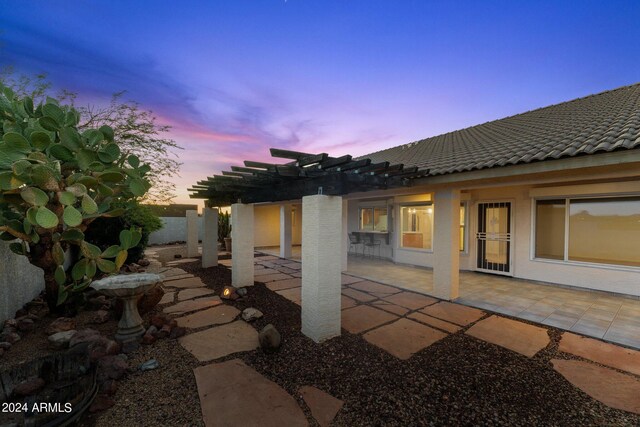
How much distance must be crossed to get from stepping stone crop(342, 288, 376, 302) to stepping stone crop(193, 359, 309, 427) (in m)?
3.17

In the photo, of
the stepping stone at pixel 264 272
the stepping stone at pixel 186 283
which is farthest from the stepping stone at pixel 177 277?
the stepping stone at pixel 264 272

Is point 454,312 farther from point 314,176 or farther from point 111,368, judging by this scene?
Answer: point 111,368

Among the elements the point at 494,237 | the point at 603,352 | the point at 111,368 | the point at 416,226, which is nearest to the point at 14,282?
the point at 111,368

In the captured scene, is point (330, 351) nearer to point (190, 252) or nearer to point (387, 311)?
point (387, 311)

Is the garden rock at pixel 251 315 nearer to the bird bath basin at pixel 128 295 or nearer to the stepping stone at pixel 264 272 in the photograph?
the bird bath basin at pixel 128 295

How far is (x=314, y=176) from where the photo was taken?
153 inches

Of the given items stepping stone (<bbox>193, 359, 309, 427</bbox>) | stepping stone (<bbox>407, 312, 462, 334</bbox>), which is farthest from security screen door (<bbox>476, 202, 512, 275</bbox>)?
stepping stone (<bbox>193, 359, 309, 427</bbox>)

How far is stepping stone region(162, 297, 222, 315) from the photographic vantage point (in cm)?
486

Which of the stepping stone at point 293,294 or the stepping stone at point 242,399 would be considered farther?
the stepping stone at point 293,294

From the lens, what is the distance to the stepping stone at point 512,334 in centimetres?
357

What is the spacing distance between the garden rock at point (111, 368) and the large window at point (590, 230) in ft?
31.0

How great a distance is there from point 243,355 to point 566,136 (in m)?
6.39

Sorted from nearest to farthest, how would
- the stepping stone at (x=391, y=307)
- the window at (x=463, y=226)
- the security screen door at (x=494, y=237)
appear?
the stepping stone at (x=391, y=307), the security screen door at (x=494, y=237), the window at (x=463, y=226)

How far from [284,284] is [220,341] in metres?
3.13
